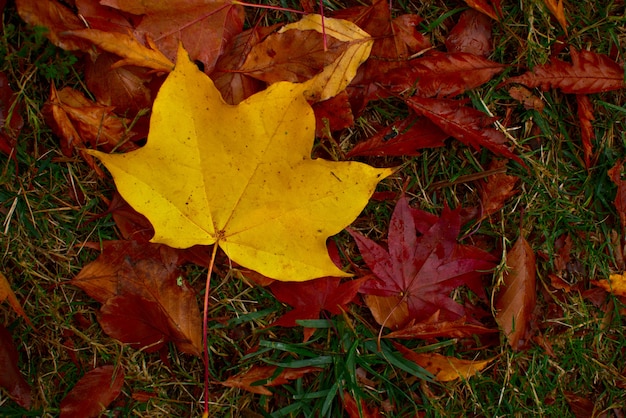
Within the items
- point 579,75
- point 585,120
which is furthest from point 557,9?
point 585,120

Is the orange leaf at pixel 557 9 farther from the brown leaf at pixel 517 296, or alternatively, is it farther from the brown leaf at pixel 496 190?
the brown leaf at pixel 517 296

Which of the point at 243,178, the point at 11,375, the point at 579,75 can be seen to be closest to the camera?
the point at 243,178

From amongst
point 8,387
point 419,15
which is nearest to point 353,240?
point 419,15

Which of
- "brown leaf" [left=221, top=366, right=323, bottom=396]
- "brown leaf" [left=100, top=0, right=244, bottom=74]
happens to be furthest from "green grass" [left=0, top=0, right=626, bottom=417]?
"brown leaf" [left=100, top=0, right=244, bottom=74]

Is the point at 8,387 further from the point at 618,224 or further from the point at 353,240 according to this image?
the point at 618,224

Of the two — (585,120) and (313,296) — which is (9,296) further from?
(585,120)

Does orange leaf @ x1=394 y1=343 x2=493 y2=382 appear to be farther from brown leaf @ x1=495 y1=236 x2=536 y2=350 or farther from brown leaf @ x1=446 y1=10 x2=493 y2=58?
brown leaf @ x1=446 y1=10 x2=493 y2=58
